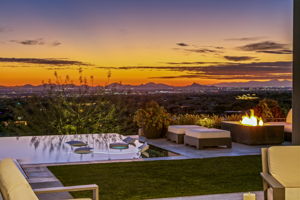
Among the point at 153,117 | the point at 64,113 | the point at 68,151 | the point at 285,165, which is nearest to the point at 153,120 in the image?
the point at 153,117

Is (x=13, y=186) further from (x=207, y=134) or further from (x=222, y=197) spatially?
(x=207, y=134)

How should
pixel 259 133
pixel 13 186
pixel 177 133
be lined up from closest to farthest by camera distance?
pixel 13 186, pixel 259 133, pixel 177 133

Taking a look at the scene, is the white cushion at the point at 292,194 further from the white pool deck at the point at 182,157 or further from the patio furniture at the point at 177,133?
the patio furniture at the point at 177,133

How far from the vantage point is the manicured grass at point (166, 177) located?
5836 millimetres

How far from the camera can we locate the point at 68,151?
27.4ft

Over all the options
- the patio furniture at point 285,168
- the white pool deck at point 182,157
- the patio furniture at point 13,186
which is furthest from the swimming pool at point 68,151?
the patio furniture at point 13,186

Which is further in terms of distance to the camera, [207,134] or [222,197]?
[207,134]

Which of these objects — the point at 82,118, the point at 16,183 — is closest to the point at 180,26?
the point at 82,118

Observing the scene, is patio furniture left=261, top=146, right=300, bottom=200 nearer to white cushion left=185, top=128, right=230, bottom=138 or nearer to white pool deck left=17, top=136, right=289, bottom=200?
white pool deck left=17, top=136, right=289, bottom=200

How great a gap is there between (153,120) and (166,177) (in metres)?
4.96

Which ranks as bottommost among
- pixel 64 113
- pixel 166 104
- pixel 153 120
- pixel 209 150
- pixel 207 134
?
pixel 209 150

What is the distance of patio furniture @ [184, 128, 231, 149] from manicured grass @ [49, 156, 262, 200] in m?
1.09

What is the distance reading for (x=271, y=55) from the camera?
15.5 metres

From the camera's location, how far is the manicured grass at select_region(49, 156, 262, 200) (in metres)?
5.84
